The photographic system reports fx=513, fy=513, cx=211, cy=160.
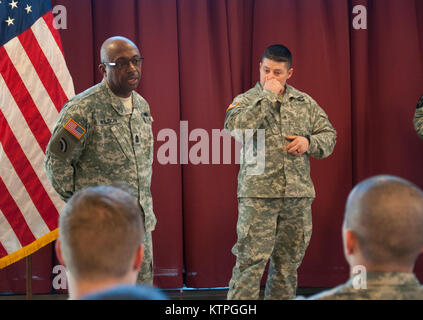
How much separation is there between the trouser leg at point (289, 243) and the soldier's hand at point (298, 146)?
0.29 meters

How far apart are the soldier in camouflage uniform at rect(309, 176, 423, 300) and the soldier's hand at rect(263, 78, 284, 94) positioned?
1877 mm

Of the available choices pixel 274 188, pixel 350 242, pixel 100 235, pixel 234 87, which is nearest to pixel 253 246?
pixel 274 188

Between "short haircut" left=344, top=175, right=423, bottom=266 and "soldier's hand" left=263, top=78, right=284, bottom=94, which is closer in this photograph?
"short haircut" left=344, top=175, right=423, bottom=266

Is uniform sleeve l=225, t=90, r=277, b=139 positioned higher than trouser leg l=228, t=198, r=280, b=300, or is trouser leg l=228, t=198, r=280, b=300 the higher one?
uniform sleeve l=225, t=90, r=277, b=139

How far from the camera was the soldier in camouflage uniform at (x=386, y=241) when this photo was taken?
1.12 meters

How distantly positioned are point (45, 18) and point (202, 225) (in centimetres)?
180

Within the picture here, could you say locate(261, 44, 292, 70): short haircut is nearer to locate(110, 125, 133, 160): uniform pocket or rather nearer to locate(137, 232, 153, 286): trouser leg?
locate(110, 125, 133, 160): uniform pocket

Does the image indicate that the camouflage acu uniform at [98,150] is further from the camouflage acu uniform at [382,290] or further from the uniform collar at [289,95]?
the camouflage acu uniform at [382,290]

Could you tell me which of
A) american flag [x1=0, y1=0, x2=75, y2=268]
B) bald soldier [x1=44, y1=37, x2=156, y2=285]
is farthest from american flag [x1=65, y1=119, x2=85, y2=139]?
american flag [x1=0, y1=0, x2=75, y2=268]

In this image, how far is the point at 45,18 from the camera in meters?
3.31

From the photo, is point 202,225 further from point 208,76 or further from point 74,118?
point 74,118

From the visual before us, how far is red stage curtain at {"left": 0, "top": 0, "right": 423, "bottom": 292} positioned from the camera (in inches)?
148

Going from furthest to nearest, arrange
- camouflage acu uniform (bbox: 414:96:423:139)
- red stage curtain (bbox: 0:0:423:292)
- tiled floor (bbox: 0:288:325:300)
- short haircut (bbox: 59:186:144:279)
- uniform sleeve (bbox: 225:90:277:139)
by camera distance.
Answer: red stage curtain (bbox: 0:0:423:292), tiled floor (bbox: 0:288:325:300), camouflage acu uniform (bbox: 414:96:423:139), uniform sleeve (bbox: 225:90:277:139), short haircut (bbox: 59:186:144:279)

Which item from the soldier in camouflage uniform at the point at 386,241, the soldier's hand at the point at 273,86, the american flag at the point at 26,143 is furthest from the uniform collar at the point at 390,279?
the american flag at the point at 26,143
